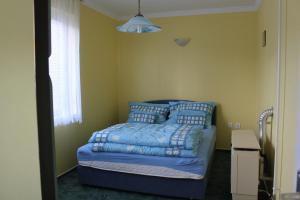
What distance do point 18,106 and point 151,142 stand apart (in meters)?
2.18

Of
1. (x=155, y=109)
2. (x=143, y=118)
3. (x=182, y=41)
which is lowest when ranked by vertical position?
(x=143, y=118)

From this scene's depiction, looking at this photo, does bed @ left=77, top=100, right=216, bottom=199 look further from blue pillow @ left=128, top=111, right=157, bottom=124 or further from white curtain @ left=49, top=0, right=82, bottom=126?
blue pillow @ left=128, top=111, right=157, bottom=124

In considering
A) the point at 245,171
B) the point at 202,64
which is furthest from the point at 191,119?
the point at 245,171

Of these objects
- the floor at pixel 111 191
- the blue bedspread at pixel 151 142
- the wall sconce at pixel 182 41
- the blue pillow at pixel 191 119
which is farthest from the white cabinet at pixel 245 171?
the wall sconce at pixel 182 41

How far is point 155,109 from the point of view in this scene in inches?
168

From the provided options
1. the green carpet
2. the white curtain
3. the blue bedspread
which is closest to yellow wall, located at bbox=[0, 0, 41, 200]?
the blue bedspread

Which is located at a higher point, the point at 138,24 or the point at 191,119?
the point at 138,24

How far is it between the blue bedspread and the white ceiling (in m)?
1.96

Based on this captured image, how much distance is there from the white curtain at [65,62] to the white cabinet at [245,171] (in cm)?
203

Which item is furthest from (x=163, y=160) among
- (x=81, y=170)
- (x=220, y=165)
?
(x=220, y=165)

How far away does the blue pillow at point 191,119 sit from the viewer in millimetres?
3922

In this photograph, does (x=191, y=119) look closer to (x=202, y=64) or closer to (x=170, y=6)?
(x=202, y=64)

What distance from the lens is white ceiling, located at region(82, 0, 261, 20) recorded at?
386cm

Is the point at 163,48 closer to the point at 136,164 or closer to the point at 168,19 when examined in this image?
the point at 168,19
